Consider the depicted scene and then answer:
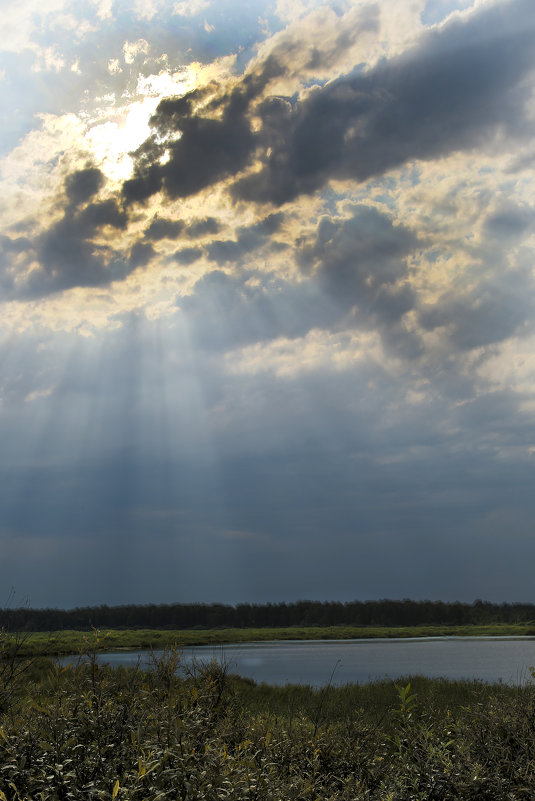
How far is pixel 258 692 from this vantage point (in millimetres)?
31984

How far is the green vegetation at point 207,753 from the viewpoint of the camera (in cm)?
510

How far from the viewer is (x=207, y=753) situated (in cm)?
548

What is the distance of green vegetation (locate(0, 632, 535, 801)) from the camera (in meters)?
5.10

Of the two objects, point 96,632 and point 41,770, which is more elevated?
point 96,632

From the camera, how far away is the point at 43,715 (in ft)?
20.3

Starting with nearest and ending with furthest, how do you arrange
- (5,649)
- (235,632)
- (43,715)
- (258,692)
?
(43,715)
(5,649)
(258,692)
(235,632)

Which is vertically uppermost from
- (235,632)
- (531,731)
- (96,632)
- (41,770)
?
(96,632)

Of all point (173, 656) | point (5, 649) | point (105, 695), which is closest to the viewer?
point (105, 695)

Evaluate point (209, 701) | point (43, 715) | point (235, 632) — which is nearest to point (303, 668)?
point (209, 701)

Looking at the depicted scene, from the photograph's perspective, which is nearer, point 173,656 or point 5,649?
point 173,656

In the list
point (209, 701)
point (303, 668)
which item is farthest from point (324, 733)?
point (303, 668)

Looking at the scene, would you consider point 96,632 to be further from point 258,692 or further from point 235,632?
point 235,632

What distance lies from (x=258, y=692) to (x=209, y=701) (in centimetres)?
2502

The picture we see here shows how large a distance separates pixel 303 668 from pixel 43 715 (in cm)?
5359
